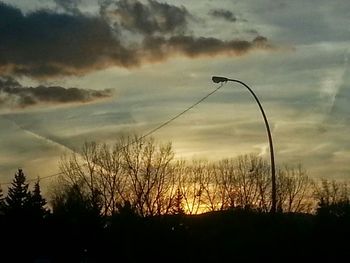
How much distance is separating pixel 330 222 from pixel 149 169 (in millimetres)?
42658

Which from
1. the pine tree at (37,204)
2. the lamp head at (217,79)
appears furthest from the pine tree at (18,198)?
the lamp head at (217,79)

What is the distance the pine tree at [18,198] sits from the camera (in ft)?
246

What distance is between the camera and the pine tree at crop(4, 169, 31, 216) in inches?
2955

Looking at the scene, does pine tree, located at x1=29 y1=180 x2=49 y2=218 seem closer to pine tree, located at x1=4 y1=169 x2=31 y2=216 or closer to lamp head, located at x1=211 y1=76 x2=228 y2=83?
pine tree, located at x1=4 y1=169 x2=31 y2=216

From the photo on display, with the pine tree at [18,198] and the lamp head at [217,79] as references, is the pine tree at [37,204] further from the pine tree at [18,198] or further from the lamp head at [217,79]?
the lamp head at [217,79]

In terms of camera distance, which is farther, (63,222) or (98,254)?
(63,222)

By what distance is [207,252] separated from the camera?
3775 centimetres

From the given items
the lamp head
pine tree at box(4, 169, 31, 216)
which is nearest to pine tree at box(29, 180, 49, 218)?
pine tree at box(4, 169, 31, 216)

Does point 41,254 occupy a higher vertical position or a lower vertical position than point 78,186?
lower

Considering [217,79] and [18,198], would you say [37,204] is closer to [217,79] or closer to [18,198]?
[18,198]

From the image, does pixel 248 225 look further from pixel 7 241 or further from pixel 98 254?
pixel 7 241

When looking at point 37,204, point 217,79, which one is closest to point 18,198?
point 37,204

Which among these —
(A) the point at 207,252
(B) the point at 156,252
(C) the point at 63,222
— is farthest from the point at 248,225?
(C) the point at 63,222

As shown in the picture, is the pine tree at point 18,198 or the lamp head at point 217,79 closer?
the lamp head at point 217,79
